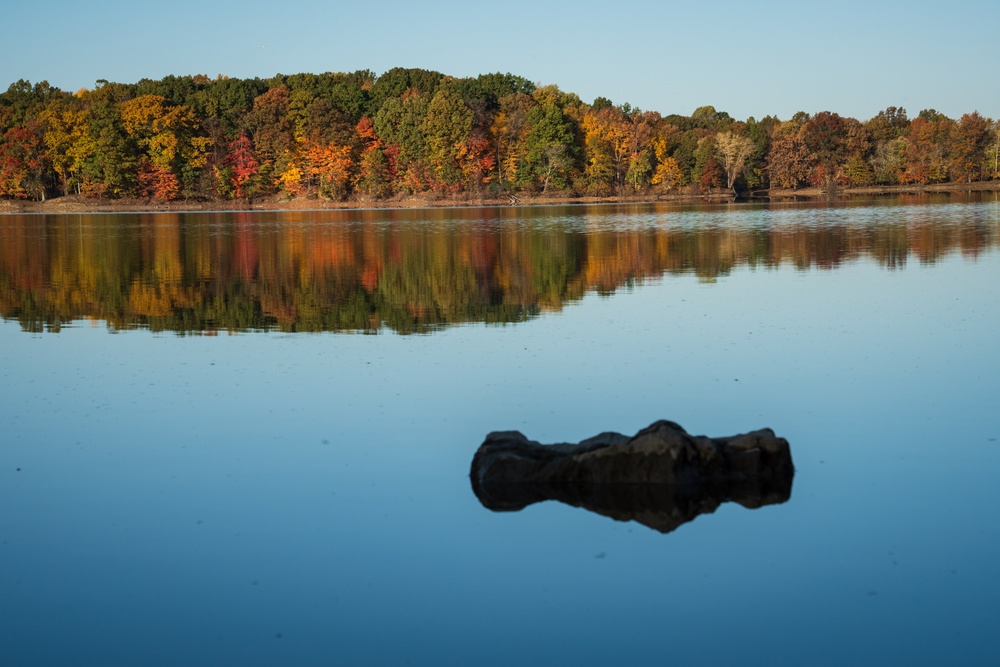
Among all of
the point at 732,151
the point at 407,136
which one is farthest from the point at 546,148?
the point at 732,151

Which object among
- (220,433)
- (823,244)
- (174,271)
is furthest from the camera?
(823,244)

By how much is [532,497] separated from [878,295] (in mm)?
11827

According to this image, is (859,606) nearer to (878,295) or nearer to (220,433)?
(220,433)

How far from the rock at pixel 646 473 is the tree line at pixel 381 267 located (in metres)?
7.32

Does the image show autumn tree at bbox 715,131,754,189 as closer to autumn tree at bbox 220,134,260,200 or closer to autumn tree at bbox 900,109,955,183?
autumn tree at bbox 900,109,955,183

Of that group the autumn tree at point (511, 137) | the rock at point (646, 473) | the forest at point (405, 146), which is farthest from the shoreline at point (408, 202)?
the rock at point (646, 473)

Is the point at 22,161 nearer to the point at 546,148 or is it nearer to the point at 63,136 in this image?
the point at 63,136

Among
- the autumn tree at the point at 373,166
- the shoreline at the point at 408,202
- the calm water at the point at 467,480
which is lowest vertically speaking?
the calm water at the point at 467,480

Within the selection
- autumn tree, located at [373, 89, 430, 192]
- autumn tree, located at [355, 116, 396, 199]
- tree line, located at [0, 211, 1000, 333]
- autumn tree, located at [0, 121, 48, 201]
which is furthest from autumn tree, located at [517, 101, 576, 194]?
tree line, located at [0, 211, 1000, 333]

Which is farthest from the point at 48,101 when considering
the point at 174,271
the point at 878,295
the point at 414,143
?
the point at 878,295

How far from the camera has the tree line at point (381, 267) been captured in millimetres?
16750

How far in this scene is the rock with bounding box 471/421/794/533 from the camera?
7.00 metres

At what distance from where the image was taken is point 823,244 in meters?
28.9

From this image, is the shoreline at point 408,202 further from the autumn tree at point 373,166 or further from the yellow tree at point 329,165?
the autumn tree at point 373,166
